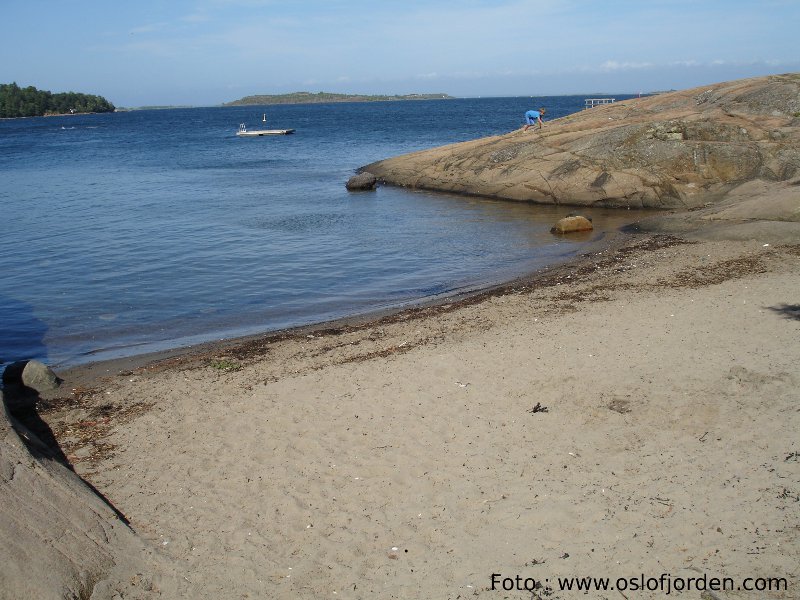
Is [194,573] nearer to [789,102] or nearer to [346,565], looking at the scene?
[346,565]

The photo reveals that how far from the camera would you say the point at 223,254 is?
20266mm

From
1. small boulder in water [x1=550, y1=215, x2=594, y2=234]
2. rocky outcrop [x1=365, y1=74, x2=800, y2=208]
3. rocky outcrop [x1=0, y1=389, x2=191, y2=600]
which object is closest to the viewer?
rocky outcrop [x1=0, y1=389, x2=191, y2=600]

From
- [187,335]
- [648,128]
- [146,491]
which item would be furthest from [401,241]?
[146,491]

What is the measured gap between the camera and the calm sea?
14109 mm

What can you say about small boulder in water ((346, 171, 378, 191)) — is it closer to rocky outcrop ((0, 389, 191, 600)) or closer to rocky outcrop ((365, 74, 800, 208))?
rocky outcrop ((365, 74, 800, 208))

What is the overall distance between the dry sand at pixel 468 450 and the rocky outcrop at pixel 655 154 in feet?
45.4

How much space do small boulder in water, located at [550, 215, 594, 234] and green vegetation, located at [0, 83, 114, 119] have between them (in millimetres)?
177025

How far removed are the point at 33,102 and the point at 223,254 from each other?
7026 inches

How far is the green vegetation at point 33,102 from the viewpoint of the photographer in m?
164

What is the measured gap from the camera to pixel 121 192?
3441 cm

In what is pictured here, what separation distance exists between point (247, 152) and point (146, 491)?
178ft

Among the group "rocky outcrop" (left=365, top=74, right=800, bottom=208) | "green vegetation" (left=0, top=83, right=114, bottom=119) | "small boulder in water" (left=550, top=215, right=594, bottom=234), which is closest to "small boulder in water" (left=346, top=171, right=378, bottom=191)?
"rocky outcrop" (left=365, top=74, right=800, bottom=208)

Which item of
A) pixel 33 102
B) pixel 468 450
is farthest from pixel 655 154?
pixel 33 102

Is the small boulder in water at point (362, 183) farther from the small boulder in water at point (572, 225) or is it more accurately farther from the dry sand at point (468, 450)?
the dry sand at point (468, 450)
